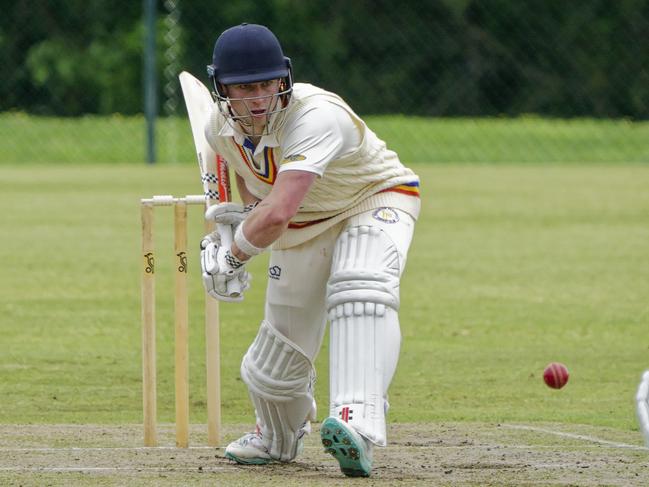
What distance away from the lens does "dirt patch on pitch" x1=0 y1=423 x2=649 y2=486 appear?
4.38 metres

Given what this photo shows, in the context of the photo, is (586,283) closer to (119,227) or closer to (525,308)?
(525,308)

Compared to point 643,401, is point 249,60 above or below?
above

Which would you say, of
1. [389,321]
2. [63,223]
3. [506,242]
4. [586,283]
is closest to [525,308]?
[586,283]

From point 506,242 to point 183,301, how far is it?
774cm

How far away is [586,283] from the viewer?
10297mm

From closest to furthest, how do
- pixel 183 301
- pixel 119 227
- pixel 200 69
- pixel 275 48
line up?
pixel 275 48
pixel 183 301
pixel 119 227
pixel 200 69

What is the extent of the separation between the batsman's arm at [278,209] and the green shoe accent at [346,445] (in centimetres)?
56

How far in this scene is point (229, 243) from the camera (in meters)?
4.56

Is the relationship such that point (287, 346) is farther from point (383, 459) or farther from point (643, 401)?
point (643, 401)

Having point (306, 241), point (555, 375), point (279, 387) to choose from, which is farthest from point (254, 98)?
point (555, 375)

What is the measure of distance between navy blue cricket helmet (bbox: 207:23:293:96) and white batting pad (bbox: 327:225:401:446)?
0.60 metres

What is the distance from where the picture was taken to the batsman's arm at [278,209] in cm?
422

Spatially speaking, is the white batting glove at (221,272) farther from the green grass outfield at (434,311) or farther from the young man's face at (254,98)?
the green grass outfield at (434,311)

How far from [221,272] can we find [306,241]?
319 millimetres
